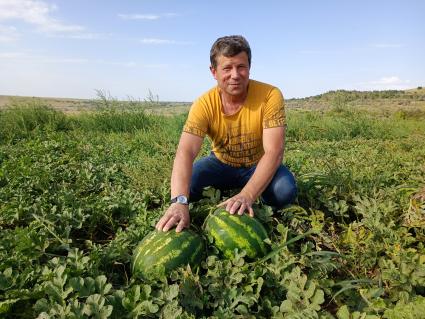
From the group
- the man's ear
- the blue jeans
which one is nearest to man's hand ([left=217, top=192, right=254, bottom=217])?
the blue jeans

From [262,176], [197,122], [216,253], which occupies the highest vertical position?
[197,122]

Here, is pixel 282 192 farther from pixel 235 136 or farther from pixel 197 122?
pixel 197 122

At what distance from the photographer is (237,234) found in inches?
97.3

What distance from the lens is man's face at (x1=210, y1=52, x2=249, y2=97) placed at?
320 cm

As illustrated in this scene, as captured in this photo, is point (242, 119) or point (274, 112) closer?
point (274, 112)

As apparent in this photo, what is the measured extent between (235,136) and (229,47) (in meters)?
0.80

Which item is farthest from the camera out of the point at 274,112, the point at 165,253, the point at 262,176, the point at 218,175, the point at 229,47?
the point at 218,175

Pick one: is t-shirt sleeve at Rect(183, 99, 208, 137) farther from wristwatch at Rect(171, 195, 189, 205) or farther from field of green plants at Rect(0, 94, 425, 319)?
wristwatch at Rect(171, 195, 189, 205)

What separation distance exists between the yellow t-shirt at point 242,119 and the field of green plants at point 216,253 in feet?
1.96

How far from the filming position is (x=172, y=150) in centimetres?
619

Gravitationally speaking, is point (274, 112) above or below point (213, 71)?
below

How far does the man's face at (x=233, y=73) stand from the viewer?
3203 millimetres

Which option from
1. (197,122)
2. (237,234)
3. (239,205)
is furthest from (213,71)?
(237,234)

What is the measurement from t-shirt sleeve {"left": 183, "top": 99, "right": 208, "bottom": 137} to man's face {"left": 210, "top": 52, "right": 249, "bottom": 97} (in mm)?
296
